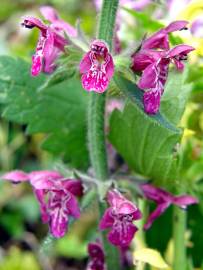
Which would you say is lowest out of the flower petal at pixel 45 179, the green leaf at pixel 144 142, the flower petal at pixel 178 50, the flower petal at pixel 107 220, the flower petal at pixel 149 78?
the flower petal at pixel 107 220

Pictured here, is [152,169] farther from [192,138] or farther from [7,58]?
[7,58]

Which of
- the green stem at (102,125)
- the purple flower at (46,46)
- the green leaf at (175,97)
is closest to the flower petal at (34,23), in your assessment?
the purple flower at (46,46)

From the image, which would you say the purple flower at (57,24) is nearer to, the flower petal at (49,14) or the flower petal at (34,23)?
the flower petal at (49,14)

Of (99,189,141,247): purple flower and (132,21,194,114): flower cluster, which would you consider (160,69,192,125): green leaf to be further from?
(99,189,141,247): purple flower

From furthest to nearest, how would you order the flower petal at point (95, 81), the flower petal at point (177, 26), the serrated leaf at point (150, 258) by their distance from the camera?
the serrated leaf at point (150, 258) < the flower petal at point (177, 26) < the flower petal at point (95, 81)

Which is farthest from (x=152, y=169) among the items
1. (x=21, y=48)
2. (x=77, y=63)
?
(x=21, y=48)

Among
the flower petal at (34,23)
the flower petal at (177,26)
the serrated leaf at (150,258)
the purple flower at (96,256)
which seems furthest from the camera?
the purple flower at (96,256)

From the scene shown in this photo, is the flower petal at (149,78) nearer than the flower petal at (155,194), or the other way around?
the flower petal at (149,78)

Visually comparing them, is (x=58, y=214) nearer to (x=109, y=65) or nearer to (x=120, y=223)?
(x=120, y=223)
